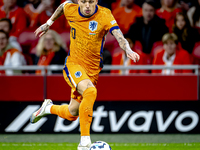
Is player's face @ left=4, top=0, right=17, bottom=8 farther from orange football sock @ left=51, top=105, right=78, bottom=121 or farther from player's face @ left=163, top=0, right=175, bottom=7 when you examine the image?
orange football sock @ left=51, top=105, right=78, bottom=121

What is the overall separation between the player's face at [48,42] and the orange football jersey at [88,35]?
9.50 ft

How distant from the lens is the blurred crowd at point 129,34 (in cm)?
744

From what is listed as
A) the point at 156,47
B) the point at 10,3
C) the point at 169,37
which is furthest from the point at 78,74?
the point at 10,3

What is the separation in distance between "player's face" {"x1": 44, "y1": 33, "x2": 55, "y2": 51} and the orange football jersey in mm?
2894

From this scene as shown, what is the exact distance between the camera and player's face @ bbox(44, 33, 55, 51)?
24.4 feet

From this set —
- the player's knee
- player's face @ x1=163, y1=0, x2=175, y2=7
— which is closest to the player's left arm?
the player's knee

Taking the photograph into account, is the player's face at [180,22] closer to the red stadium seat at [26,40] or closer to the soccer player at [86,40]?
the red stadium seat at [26,40]

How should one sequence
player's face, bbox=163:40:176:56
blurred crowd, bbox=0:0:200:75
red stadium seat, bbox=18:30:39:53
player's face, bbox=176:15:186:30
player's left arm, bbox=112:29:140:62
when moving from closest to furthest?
player's left arm, bbox=112:29:140:62 → player's face, bbox=163:40:176:56 → blurred crowd, bbox=0:0:200:75 → player's face, bbox=176:15:186:30 → red stadium seat, bbox=18:30:39:53

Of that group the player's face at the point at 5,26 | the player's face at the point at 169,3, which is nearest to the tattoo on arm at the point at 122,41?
the player's face at the point at 169,3

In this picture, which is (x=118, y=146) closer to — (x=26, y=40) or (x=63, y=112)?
(x=63, y=112)

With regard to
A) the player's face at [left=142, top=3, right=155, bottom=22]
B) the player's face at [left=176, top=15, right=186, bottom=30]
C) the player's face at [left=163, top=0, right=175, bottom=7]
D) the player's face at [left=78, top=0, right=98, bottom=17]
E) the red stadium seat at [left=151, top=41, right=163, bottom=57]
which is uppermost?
the player's face at [left=78, top=0, right=98, bottom=17]

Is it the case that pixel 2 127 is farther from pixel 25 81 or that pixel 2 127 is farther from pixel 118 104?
pixel 118 104

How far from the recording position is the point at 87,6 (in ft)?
14.0

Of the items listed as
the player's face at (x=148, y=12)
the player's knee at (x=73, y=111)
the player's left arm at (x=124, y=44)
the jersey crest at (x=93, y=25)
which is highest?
the jersey crest at (x=93, y=25)
